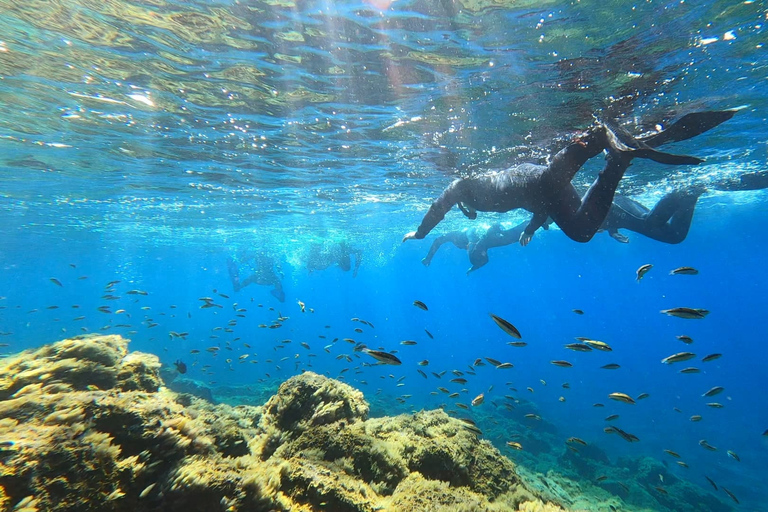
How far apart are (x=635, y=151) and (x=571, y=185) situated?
2.43 metres

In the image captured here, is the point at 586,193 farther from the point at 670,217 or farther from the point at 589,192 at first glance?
A: the point at 670,217

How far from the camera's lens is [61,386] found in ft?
14.4

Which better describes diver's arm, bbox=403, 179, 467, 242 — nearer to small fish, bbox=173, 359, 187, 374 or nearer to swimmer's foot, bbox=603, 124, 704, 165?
swimmer's foot, bbox=603, 124, 704, 165

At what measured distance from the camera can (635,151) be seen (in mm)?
5863

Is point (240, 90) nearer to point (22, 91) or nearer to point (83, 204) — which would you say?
point (22, 91)

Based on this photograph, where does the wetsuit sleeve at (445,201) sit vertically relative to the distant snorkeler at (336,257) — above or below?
above

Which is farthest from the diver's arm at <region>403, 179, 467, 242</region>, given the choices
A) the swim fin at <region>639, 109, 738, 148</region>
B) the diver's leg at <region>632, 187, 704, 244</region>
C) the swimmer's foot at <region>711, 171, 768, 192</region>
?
the swimmer's foot at <region>711, 171, 768, 192</region>

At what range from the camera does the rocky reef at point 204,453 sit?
8.52 feet

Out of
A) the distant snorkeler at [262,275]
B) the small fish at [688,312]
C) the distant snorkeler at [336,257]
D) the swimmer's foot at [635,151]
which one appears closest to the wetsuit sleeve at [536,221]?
the swimmer's foot at [635,151]

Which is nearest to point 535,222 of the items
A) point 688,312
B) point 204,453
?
point 688,312

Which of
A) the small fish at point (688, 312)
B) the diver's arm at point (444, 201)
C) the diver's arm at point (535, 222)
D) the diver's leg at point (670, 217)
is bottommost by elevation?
the small fish at point (688, 312)

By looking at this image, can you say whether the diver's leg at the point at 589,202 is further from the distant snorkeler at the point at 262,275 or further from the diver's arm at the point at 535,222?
the distant snorkeler at the point at 262,275

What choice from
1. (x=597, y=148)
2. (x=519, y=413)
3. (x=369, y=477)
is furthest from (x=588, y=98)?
(x=519, y=413)

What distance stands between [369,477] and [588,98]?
12.0 metres
